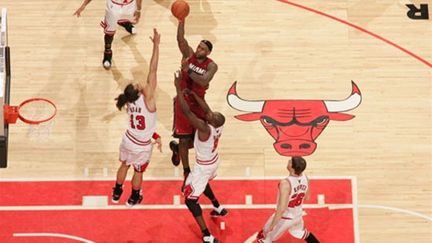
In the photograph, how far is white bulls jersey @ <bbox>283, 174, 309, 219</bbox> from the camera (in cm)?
757

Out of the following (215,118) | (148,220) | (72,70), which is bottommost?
(148,220)

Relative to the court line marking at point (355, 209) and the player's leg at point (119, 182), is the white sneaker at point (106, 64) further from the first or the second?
the court line marking at point (355, 209)

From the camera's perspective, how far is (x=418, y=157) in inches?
357

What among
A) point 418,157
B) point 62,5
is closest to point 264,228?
point 418,157

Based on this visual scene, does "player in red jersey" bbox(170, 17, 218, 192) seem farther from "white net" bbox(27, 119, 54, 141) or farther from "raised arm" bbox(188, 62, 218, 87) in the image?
"white net" bbox(27, 119, 54, 141)

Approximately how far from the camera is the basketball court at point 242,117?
8.54m

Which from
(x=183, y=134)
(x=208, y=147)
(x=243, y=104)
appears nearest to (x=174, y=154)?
(x=183, y=134)

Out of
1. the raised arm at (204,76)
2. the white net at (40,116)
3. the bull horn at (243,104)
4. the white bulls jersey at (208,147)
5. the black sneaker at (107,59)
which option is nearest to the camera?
the white bulls jersey at (208,147)

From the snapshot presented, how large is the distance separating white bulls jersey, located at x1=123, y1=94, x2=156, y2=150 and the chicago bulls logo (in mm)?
1749

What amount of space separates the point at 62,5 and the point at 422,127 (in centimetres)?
476

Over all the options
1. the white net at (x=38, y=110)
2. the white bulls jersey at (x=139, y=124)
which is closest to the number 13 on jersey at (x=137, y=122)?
the white bulls jersey at (x=139, y=124)

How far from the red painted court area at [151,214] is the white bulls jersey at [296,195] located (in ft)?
2.33

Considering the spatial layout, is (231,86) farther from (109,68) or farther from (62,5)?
(62,5)

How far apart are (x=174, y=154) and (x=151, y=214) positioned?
74 cm
